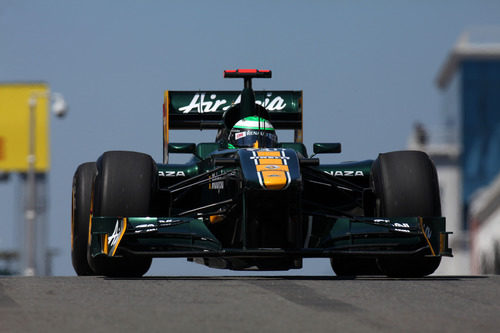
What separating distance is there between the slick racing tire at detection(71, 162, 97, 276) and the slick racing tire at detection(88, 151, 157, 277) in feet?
3.31

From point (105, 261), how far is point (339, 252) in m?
2.05

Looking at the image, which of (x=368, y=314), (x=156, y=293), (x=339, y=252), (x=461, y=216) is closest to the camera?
(x=368, y=314)

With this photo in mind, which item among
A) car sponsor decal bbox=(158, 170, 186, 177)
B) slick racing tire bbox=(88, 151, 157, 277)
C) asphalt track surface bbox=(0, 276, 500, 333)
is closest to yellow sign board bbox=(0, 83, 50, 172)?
car sponsor decal bbox=(158, 170, 186, 177)

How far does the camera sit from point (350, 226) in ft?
41.5

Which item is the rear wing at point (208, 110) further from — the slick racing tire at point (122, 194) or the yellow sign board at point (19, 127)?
the yellow sign board at point (19, 127)

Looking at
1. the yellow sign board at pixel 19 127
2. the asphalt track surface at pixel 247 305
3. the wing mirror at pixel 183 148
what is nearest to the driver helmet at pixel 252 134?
the wing mirror at pixel 183 148

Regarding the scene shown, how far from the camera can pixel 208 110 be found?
17.1 meters

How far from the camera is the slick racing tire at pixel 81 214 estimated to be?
46.6 ft

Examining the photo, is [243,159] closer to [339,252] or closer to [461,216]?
[339,252]

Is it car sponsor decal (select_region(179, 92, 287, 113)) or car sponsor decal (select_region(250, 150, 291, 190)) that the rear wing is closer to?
car sponsor decal (select_region(179, 92, 287, 113))

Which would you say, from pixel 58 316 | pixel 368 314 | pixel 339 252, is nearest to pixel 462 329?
pixel 368 314

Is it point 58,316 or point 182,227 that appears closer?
point 58,316

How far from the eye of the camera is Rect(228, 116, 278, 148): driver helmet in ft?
48.4

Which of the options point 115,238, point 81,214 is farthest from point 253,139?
point 115,238
